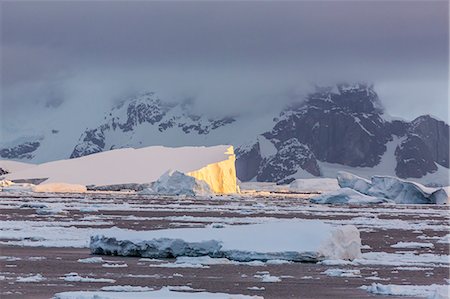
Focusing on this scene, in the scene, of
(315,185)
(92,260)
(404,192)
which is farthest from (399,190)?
(315,185)

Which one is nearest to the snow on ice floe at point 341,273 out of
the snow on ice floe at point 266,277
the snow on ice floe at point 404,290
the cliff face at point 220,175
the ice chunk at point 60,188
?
the snow on ice floe at point 266,277

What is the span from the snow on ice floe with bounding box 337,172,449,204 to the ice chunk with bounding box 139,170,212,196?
1033 centimetres

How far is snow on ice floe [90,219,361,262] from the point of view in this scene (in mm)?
18766

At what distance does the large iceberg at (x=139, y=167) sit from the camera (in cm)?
8612

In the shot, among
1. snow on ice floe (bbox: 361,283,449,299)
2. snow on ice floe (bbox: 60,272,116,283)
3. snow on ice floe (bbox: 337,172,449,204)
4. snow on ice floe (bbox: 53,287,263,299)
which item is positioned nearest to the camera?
snow on ice floe (bbox: 53,287,263,299)

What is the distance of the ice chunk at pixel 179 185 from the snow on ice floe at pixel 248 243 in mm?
51942

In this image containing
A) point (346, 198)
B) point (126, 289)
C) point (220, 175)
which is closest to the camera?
point (126, 289)

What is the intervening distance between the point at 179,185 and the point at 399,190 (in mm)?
15893

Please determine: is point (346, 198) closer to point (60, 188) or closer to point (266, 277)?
point (60, 188)

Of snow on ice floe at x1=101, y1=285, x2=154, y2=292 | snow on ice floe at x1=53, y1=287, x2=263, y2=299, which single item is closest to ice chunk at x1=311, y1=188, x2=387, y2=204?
snow on ice floe at x1=101, y1=285, x2=154, y2=292

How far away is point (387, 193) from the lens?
68.2 meters

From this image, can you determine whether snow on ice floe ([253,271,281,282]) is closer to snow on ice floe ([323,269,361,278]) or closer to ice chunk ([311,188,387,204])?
snow on ice floe ([323,269,361,278])

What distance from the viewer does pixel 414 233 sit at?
2906 cm

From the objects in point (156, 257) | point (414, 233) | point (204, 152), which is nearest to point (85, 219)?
point (414, 233)
